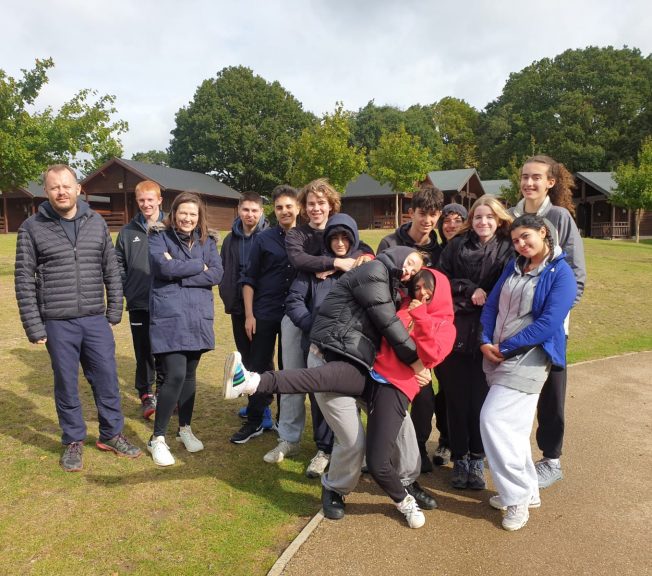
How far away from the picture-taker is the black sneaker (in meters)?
4.95

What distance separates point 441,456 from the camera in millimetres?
4668

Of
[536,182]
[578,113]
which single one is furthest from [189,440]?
[578,113]

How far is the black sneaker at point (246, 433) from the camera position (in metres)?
4.95

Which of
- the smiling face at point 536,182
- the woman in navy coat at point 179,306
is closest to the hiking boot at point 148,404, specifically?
the woman in navy coat at point 179,306

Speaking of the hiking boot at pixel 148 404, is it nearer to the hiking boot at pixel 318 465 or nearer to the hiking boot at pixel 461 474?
the hiking boot at pixel 318 465

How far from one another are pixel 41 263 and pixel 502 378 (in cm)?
361

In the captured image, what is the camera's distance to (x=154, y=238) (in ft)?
15.0

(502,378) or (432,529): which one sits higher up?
(502,378)

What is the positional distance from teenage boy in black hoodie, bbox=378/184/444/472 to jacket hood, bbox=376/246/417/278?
43 centimetres

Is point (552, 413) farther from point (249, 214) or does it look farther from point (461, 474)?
point (249, 214)

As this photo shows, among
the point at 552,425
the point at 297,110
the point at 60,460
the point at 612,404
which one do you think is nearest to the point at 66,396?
the point at 60,460

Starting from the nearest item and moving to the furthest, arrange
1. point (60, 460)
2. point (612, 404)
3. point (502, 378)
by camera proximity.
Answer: point (502, 378)
point (60, 460)
point (612, 404)

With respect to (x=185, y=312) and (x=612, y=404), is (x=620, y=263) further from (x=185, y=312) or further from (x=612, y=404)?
(x=185, y=312)

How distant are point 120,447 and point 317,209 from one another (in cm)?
258
